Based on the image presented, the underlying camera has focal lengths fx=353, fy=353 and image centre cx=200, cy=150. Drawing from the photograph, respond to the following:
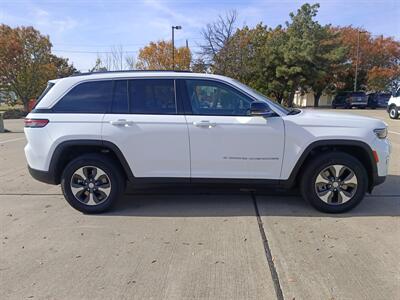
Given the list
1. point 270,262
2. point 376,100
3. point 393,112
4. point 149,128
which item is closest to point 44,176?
point 149,128

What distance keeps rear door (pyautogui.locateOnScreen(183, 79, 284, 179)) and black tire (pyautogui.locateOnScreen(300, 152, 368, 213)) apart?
1.34 feet

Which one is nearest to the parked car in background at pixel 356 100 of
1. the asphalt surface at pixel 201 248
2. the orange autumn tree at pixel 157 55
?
the orange autumn tree at pixel 157 55

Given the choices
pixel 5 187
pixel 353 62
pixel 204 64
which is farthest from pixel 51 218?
pixel 353 62

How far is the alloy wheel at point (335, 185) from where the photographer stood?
15.1 ft

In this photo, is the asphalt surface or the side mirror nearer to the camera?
the asphalt surface

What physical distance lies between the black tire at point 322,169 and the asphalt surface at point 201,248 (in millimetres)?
148

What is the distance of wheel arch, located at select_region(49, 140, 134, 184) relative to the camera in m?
4.61

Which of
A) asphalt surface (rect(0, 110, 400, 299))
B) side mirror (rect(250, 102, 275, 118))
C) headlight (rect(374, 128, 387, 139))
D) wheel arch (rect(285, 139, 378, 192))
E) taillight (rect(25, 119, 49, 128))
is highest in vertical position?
side mirror (rect(250, 102, 275, 118))

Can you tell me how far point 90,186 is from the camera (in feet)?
15.6

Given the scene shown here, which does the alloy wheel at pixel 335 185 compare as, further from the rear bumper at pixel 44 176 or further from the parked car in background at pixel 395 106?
the parked car in background at pixel 395 106

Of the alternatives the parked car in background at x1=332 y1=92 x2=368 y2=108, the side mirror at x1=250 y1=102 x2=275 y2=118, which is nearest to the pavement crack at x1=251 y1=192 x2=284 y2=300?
the side mirror at x1=250 y1=102 x2=275 y2=118

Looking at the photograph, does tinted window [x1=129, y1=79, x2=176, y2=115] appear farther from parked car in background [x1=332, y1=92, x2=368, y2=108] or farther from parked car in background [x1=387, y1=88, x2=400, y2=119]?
parked car in background [x1=332, y1=92, x2=368, y2=108]

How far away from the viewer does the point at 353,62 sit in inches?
1763

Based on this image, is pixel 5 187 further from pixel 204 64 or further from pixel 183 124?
pixel 204 64
